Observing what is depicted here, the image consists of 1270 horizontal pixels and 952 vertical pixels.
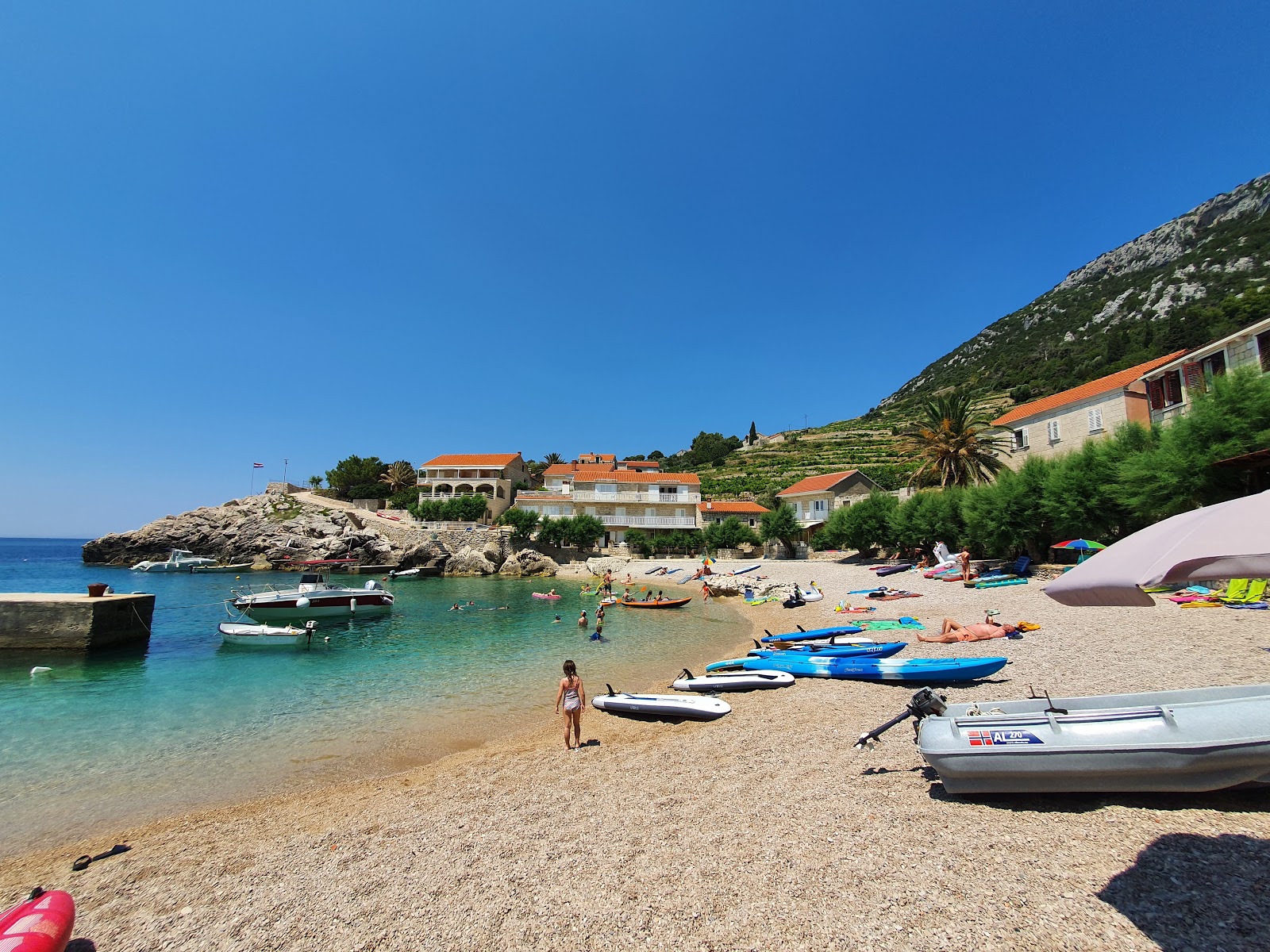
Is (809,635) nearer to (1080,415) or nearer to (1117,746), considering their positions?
(1117,746)

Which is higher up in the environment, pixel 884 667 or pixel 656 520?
pixel 656 520

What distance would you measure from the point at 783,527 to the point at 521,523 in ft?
85.1

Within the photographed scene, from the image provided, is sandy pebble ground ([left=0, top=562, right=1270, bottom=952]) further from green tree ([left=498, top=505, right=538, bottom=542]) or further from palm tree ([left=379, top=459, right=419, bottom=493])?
palm tree ([left=379, top=459, right=419, bottom=493])

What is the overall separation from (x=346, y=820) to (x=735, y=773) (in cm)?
545

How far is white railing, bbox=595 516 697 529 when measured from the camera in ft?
197

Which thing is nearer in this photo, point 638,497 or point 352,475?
point 638,497

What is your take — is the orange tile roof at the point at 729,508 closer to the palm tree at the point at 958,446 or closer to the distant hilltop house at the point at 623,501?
the distant hilltop house at the point at 623,501

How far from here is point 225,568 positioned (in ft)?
200

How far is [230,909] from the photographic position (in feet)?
18.1

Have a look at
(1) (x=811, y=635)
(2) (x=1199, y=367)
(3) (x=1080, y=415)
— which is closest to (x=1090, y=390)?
(3) (x=1080, y=415)

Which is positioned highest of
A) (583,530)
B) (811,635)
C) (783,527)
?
(583,530)

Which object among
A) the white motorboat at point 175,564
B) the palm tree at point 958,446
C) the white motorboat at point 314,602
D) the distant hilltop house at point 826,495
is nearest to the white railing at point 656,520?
the distant hilltop house at point 826,495

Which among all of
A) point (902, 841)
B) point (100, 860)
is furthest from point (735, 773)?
point (100, 860)

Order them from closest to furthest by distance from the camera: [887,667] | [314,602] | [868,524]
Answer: [887,667], [314,602], [868,524]
